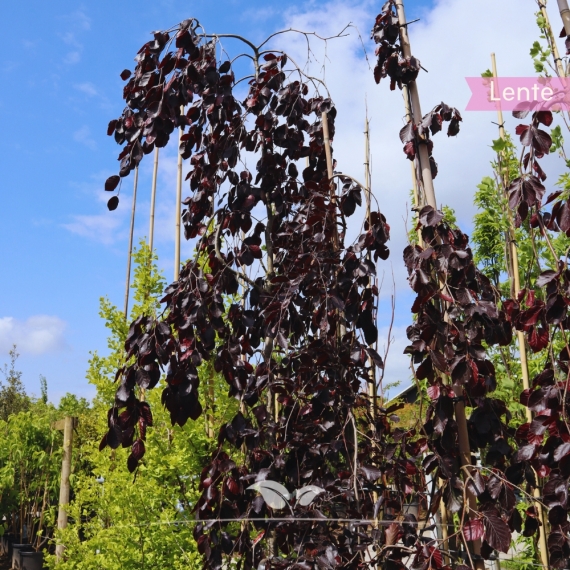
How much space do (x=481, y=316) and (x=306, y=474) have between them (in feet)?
2.06

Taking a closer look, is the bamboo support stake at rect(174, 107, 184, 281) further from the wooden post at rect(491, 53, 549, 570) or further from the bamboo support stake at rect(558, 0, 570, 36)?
the bamboo support stake at rect(558, 0, 570, 36)

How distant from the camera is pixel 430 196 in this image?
1570 millimetres

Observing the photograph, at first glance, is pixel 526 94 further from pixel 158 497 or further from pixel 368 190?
pixel 158 497

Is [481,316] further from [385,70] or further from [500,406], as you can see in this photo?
[385,70]

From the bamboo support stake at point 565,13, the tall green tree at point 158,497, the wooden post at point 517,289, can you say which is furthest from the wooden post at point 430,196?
the tall green tree at point 158,497

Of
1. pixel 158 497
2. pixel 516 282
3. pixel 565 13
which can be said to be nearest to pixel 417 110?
pixel 565 13

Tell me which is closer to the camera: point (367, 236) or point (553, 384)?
point (553, 384)

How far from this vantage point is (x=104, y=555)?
9.98 feet

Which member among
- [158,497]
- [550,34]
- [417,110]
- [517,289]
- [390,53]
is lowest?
[158,497]

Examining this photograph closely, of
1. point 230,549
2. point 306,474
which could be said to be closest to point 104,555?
point 230,549

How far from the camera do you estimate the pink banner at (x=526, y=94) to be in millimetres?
1524

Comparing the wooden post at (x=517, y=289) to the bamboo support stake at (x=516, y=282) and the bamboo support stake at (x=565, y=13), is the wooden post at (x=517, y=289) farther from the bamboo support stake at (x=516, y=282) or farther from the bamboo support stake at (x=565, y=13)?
the bamboo support stake at (x=565, y=13)

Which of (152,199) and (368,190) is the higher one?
(152,199)

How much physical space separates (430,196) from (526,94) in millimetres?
630
